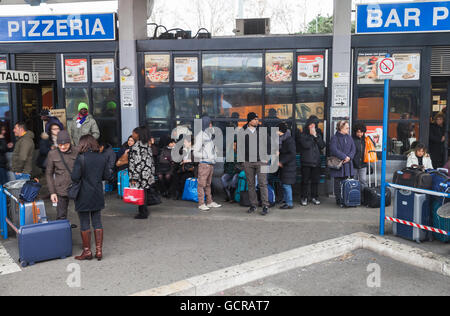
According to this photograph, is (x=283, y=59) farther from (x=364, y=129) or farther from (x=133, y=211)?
(x=133, y=211)

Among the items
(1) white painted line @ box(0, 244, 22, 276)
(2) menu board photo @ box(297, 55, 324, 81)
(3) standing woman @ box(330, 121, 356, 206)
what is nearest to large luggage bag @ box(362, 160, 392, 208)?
(3) standing woman @ box(330, 121, 356, 206)

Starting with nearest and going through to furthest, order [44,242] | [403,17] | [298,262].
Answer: [44,242], [298,262], [403,17]

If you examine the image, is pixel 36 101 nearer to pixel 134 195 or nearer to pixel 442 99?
pixel 134 195

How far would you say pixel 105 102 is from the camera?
11.2m

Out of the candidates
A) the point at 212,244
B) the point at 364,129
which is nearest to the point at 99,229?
the point at 212,244

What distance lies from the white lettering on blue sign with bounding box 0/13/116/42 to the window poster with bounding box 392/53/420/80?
22.6 ft

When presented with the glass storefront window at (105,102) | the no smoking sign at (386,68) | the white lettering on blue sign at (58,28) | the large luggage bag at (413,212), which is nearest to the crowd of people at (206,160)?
the glass storefront window at (105,102)

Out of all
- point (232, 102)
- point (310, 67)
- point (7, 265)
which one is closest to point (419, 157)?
point (310, 67)

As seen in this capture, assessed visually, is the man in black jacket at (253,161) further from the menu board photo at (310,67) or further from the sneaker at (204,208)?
the menu board photo at (310,67)

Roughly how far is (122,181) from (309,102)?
476 cm

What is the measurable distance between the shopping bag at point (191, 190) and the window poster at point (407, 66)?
5.21 metres

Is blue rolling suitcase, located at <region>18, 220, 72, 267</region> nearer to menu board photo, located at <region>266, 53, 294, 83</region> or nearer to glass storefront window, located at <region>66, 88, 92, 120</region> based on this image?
glass storefront window, located at <region>66, 88, 92, 120</region>

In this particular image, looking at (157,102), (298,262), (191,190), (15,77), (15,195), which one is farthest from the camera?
(157,102)
